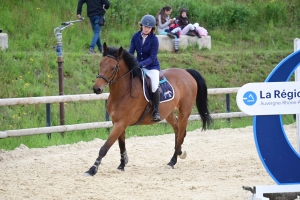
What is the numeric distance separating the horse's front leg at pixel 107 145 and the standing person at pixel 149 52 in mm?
867

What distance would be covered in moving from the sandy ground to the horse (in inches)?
17.9

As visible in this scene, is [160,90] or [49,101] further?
[49,101]

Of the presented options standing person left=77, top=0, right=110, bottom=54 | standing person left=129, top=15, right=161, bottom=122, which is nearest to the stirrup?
standing person left=129, top=15, right=161, bottom=122

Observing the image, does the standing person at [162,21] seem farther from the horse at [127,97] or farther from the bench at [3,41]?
the horse at [127,97]

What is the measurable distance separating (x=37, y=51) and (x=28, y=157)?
6168 millimetres

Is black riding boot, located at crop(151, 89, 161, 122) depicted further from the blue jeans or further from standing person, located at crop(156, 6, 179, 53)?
standing person, located at crop(156, 6, 179, 53)

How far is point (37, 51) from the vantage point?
1770cm

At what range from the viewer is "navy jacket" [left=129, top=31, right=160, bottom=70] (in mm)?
10695

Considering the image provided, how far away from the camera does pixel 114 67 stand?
1009 cm

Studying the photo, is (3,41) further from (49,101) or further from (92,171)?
(92,171)

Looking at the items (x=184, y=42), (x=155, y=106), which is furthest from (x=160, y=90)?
(x=184, y=42)

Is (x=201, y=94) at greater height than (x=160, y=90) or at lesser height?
lesser

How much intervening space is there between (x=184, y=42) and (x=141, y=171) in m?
10.7

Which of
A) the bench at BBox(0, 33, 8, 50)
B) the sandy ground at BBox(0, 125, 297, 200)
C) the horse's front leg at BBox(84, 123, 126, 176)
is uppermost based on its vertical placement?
the bench at BBox(0, 33, 8, 50)
